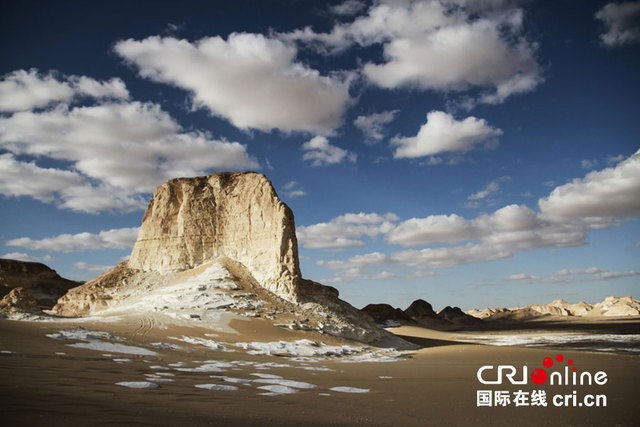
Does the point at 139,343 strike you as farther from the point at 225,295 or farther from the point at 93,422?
the point at 93,422

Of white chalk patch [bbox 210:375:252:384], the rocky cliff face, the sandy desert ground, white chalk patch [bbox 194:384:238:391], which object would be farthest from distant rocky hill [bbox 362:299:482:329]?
white chalk patch [bbox 194:384:238:391]

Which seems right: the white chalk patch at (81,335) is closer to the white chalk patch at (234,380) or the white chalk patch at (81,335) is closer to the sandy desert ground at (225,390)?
the sandy desert ground at (225,390)

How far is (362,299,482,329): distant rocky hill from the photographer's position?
6469 centimetres

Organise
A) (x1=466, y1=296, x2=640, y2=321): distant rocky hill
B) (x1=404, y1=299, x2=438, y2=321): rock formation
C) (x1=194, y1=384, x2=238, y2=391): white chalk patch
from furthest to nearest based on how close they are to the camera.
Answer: (x1=466, y1=296, x2=640, y2=321): distant rocky hill → (x1=404, y1=299, x2=438, y2=321): rock formation → (x1=194, y1=384, x2=238, y2=391): white chalk patch

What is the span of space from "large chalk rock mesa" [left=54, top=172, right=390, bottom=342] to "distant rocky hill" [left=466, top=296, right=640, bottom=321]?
3169 inches

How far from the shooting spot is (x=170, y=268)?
108ft

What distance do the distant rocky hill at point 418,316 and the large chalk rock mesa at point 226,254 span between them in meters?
32.8

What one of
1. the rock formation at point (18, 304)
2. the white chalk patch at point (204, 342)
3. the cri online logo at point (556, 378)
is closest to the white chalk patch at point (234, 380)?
the cri online logo at point (556, 378)

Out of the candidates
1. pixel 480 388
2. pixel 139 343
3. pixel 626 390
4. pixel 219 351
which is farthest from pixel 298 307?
pixel 626 390

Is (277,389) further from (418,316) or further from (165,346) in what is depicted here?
(418,316)

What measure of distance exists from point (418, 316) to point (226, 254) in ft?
178

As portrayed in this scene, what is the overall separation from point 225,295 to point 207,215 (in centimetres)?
1007

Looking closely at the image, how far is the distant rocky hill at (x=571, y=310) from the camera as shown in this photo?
3324 inches

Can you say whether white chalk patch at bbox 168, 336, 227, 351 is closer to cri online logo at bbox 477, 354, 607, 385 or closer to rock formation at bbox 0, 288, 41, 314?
rock formation at bbox 0, 288, 41, 314
